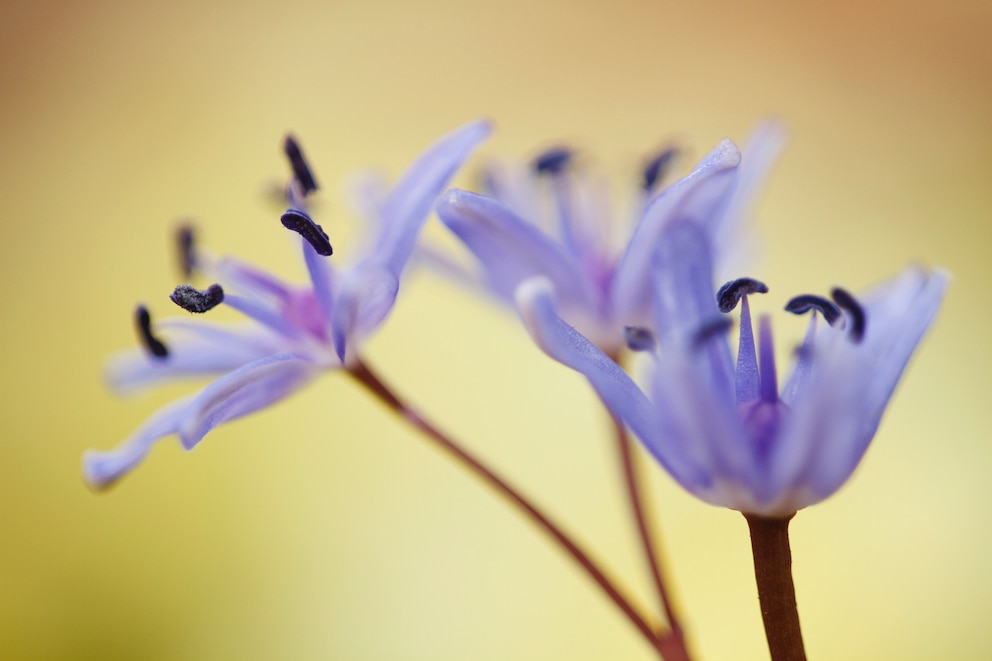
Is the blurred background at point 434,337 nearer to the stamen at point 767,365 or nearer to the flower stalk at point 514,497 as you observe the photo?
the flower stalk at point 514,497

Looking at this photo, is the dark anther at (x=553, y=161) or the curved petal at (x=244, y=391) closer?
the curved petal at (x=244, y=391)

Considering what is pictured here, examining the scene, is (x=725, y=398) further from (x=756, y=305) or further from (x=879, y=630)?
(x=756, y=305)

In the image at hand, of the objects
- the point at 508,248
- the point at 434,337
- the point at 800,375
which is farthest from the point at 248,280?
the point at 434,337

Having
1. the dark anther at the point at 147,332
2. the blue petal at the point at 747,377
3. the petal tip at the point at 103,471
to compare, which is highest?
the blue petal at the point at 747,377

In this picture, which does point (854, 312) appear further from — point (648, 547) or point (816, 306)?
point (648, 547)

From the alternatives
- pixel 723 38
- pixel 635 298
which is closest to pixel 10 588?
pixel 635 298

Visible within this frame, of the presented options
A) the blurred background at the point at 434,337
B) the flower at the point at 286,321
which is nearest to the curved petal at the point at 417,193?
the flower at the point at 286,321
